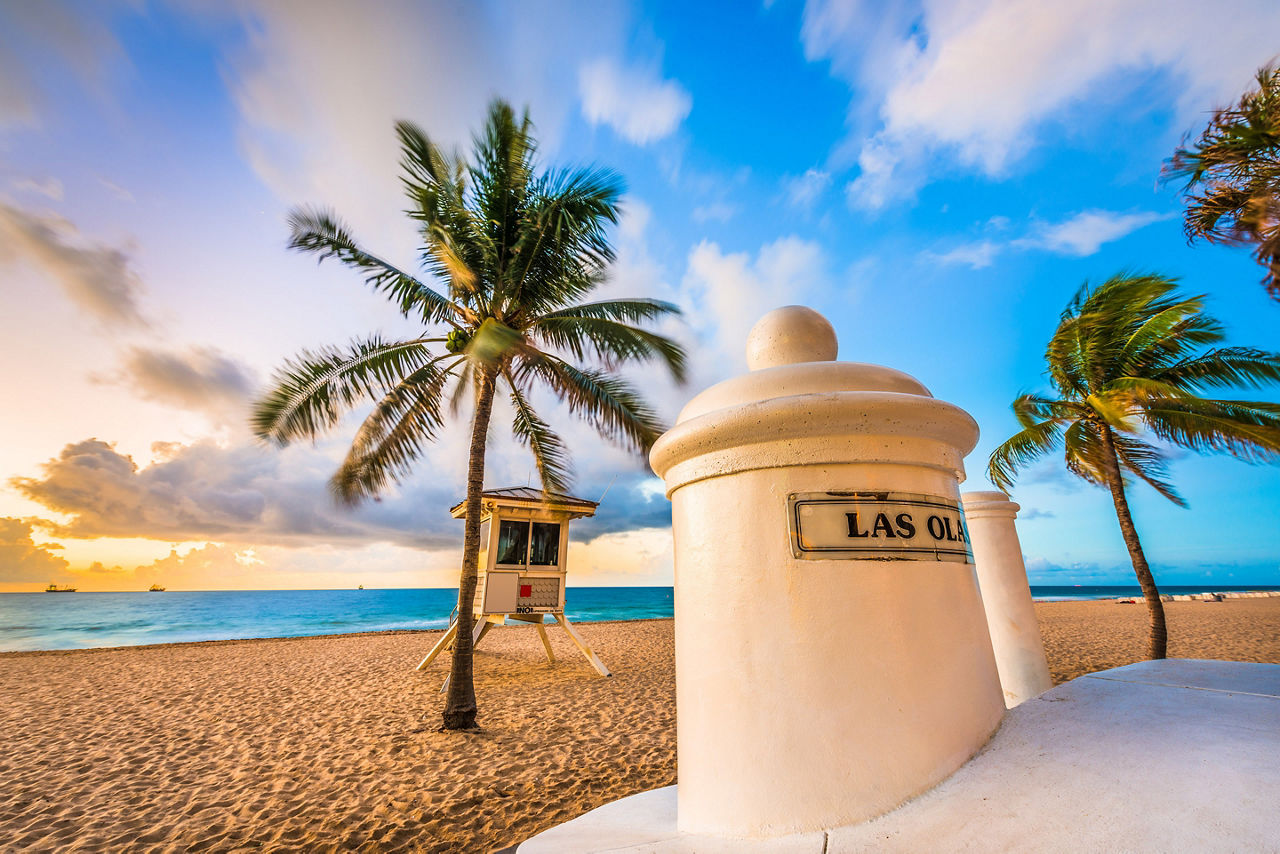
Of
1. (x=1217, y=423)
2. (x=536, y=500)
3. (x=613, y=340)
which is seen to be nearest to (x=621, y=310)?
(x=613, y=340)

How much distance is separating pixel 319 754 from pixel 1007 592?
751cm

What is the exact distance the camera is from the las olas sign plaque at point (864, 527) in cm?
108

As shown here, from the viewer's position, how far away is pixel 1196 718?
3.36ft

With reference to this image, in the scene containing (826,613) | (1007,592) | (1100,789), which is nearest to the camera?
(1100,789)

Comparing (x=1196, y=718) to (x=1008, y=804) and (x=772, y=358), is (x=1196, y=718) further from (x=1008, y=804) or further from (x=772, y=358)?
(x=772, y=358)

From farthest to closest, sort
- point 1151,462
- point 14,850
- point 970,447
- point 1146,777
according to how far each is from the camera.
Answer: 1. point 1151,462
2. point 14,850
3. point 970,447
4. point 1146,777

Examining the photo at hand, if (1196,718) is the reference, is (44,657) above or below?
below

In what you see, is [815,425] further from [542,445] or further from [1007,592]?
[542,445]

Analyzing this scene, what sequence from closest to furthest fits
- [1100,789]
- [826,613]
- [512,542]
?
[1100,789] < [826,613] < [512,542]

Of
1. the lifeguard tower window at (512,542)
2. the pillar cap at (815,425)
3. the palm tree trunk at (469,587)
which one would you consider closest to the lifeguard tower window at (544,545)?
the lifeguard tower window at (512,542)

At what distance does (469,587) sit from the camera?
7.39 m

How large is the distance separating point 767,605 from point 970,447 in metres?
0.67

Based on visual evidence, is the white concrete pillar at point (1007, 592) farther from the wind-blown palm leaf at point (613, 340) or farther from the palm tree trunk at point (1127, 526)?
the palm tree trunk at point (1127, 526)

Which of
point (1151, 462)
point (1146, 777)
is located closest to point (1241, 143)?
point (1146, 777)
